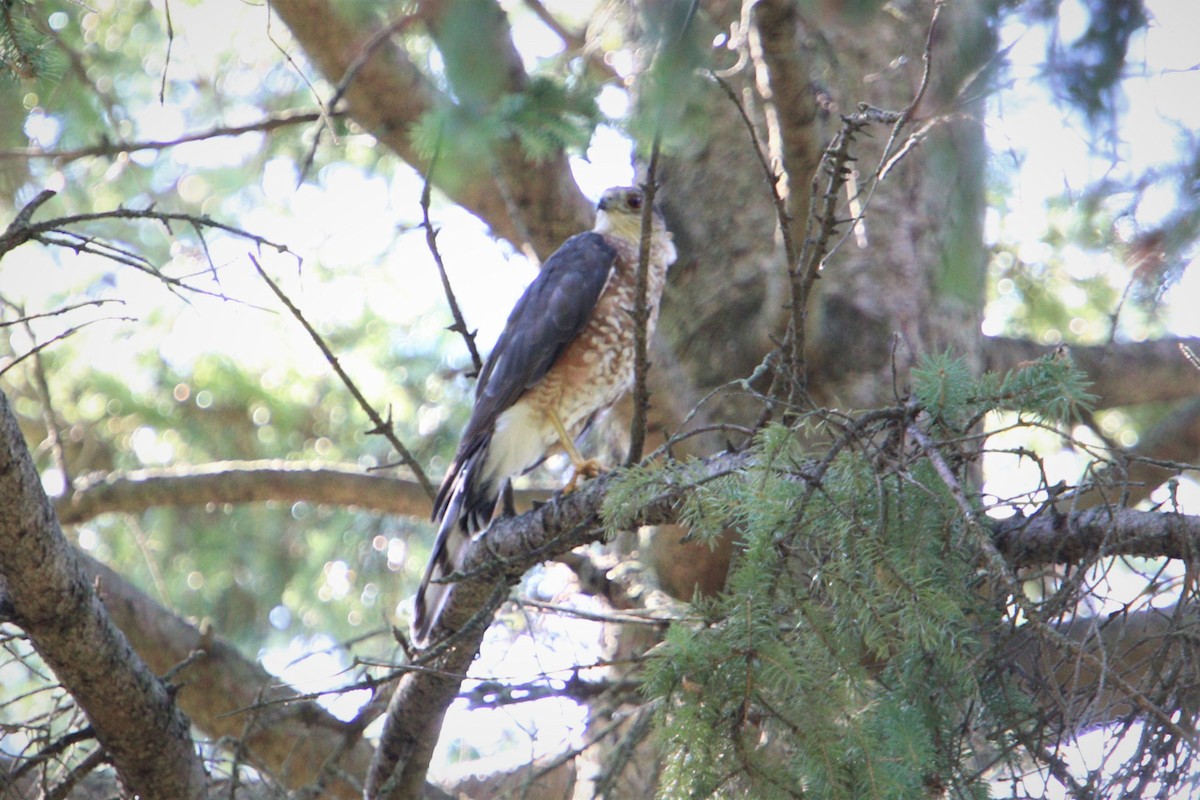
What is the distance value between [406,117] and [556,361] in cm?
111

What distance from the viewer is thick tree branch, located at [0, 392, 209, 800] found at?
2.42 meters

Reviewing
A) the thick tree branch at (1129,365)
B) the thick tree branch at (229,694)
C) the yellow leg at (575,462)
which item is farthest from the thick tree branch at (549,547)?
the thick tree branch at (1129,365)

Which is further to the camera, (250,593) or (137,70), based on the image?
(250,593)

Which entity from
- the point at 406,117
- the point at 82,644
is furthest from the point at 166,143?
the point at 82,644

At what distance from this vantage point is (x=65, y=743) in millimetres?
2873

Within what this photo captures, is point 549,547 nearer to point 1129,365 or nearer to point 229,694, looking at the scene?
point 229,694

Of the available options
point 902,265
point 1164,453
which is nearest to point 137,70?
point 902,265

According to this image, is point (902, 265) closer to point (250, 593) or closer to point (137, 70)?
point (137, 70)

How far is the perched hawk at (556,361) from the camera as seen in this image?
442cm

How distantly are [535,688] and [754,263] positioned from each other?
6.44ft

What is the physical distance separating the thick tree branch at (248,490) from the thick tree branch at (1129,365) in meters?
→ 2.01

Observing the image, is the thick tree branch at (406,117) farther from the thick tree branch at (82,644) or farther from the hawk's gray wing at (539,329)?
the thick tree branch at (82,644)

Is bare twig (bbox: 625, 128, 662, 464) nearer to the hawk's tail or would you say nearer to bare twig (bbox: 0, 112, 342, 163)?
the hawk's tail

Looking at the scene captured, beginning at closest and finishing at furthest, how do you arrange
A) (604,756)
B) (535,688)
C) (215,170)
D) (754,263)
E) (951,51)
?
1. (951,51)
2. (535,688)
3. (604,756)
4. (754,263)
5. (215,170)
